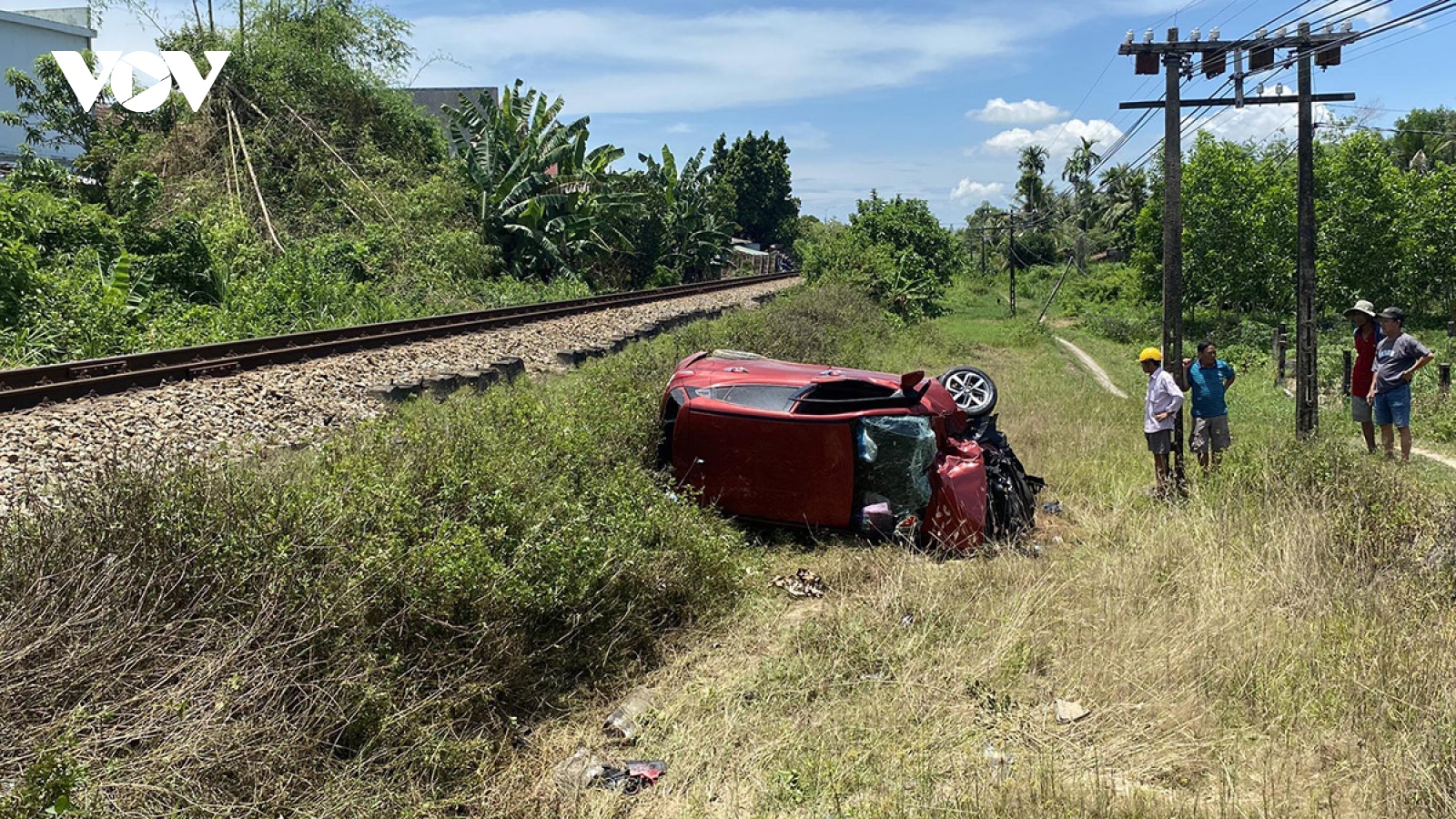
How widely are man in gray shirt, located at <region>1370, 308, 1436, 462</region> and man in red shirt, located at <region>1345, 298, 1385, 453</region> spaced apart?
265mm

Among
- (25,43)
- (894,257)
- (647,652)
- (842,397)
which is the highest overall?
(25,43)

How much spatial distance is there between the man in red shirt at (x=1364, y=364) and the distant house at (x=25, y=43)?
40582 millimetres

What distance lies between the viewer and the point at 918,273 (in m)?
35.9

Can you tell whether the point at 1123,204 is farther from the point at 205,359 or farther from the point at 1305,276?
the point at 205,359

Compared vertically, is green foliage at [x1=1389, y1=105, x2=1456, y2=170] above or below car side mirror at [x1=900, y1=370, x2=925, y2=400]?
above

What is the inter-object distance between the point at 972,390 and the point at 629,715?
5.71 m

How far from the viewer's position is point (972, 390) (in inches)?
360

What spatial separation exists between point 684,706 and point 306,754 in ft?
6.03

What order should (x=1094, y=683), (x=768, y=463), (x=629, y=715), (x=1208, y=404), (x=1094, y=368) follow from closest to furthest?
(x=629, y=715) < (x=1094, y=683) < (x=768, y=463) < (x=1208, y=404) < (x=1094, y=368)

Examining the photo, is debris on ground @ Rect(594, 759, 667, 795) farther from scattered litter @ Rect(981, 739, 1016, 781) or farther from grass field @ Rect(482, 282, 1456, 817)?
scattered litter @ Rect(981, 739, 1016, 781)

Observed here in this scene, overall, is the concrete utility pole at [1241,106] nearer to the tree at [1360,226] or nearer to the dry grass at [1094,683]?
the dry grass at [1094,683]

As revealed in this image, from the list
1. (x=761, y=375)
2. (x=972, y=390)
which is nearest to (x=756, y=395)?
(x=761, y=375)

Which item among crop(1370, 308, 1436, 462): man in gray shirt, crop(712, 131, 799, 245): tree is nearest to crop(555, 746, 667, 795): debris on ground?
crop(1370, 308, 1436, 462): man in gray shirt

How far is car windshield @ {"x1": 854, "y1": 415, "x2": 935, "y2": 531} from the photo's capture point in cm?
667
